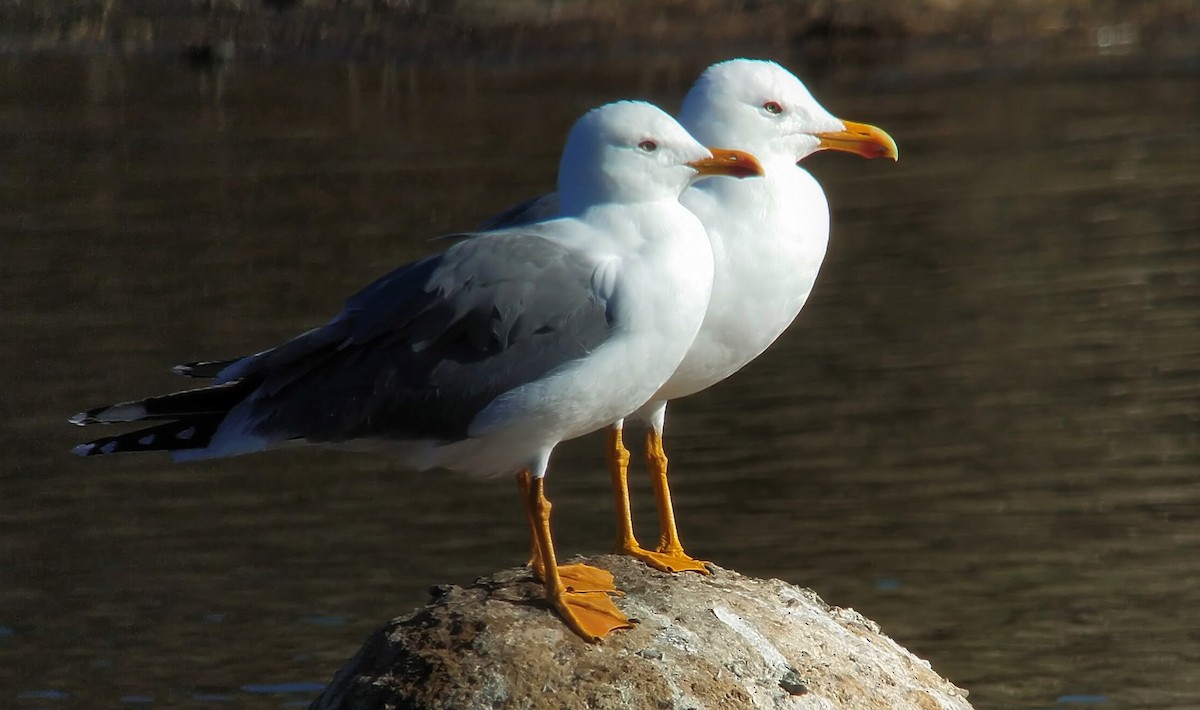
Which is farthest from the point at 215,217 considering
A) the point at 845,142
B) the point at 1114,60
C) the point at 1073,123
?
the point at 845,142

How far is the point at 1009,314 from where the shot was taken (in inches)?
646

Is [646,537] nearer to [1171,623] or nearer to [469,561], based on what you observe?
[469,561]

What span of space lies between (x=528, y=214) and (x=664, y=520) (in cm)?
124

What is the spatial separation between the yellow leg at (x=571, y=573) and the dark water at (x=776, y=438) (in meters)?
3.65

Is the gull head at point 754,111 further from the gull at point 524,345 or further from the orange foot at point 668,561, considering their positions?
the orange foot at point 668,561

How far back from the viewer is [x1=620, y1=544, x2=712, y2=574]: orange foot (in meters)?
7.22

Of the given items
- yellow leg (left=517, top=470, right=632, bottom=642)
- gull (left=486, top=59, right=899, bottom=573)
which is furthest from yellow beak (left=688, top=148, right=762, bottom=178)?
yellow leg (left=517, top=470, right=632, bottom=642)

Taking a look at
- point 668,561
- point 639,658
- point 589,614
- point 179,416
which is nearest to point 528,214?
point 668,561

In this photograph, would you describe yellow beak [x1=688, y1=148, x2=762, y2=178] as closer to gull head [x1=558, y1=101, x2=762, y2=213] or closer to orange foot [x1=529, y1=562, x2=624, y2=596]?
gull head [x1=558, y1=101, x2=762, y2=213]

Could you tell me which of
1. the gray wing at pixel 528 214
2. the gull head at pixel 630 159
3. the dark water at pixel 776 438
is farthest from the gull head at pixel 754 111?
the dark water at pixel 776 438

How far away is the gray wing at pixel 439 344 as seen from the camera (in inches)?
248

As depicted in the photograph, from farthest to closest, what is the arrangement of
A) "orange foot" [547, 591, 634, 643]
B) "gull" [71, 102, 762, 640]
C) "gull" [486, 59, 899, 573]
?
Answer: "gull" [486, 59, 899, 573]
"orange foot" [547, 591, 634, 643]
"gull" [71, 102, 762, 640]

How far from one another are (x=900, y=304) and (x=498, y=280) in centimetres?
1095

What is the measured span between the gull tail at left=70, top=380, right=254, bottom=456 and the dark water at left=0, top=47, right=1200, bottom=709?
376 centimetres
